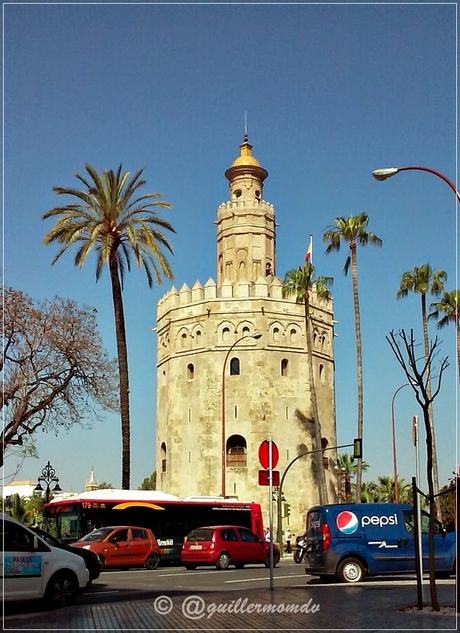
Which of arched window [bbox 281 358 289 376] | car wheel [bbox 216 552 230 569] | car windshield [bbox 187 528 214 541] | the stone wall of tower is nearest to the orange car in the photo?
car windshield [bbox 187 528 214 541]

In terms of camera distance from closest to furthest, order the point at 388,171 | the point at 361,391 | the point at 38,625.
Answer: the point at 38,625, the point at 388,171, the point at 361,391

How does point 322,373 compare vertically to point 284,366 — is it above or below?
below

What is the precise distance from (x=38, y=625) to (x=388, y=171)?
1144 centimetres

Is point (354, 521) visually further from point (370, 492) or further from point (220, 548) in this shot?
point (370, 492)

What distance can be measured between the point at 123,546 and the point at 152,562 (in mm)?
1840

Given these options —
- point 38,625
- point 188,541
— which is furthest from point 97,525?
point 38,625

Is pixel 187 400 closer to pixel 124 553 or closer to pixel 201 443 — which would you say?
pixel 201 443

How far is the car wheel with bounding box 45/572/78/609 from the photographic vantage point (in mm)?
13492

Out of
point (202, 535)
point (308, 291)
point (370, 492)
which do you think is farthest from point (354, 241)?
point (370, 492)

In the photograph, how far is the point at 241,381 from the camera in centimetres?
5191

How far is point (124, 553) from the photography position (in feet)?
84.1

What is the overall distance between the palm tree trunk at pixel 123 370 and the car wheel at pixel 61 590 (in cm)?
1873

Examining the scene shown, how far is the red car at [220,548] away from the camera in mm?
26000

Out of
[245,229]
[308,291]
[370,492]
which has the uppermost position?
[245,229]
